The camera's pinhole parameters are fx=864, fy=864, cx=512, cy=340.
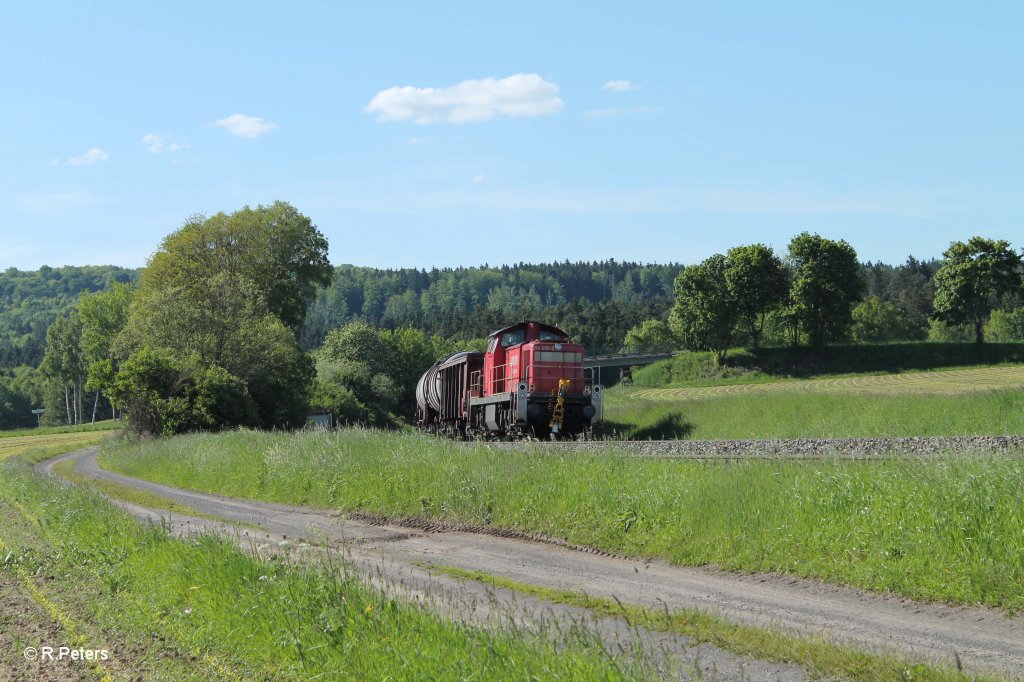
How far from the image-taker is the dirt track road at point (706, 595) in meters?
7.98

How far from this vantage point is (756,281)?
9506cm

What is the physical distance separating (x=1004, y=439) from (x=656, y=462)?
27.7 feet

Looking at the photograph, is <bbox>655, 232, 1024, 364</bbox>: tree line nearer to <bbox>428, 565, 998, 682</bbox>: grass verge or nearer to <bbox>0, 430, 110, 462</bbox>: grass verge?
<bbox>0, 430, 110, 462</bbox>: grass verge

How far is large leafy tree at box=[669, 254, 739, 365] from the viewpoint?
310 feet

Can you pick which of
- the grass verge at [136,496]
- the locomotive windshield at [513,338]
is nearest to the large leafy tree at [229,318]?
the grass verge at [136,496]

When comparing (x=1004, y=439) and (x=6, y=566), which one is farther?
(x=1004, y=439)

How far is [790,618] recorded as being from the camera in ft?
30.9

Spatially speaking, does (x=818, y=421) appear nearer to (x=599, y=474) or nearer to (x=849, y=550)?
(x=599, y=474)

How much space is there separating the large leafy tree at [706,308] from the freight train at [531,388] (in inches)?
2288

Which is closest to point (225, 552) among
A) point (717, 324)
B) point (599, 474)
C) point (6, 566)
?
point (6, 566)

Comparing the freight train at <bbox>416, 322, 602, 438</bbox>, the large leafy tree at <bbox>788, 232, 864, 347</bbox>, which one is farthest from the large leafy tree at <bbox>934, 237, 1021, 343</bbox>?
the freight train at <bbox>416, 322, 602, 438</bbox>

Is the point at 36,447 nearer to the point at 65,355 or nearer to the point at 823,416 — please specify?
the point at 823,416

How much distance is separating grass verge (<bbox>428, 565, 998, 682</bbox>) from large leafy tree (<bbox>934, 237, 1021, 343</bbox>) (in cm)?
9408

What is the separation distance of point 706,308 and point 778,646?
89.0 m
